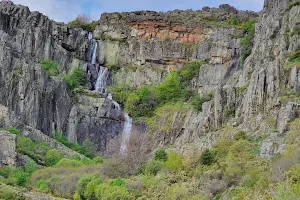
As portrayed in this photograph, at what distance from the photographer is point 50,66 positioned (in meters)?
97.6

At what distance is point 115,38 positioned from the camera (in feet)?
363

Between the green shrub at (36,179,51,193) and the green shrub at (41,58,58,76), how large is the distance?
3532 cm

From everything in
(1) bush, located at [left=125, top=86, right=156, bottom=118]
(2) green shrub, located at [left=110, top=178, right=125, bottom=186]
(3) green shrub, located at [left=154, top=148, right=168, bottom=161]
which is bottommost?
(2) green shrub, located at [left=110, top=178, right=125, bottom=186]

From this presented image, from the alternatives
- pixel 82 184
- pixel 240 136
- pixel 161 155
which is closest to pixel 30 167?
pixel 82 184

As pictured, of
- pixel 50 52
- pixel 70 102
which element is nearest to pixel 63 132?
pixel 70 102

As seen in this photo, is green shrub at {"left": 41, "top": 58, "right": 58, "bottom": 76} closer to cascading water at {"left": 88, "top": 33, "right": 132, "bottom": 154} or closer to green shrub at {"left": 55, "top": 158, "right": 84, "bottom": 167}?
cascading water at {"left": 88, "top": 33, "right": 132, "bottom": 154}

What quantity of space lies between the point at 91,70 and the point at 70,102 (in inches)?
548

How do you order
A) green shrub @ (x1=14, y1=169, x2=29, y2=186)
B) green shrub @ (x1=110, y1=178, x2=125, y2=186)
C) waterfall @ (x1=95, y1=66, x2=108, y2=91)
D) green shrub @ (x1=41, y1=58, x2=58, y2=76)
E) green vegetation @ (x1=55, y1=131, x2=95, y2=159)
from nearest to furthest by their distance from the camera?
green shrub @ (x1=110, y1=178, x2=125, y2=186) → green shrub @ (x1=14, y1=169, x2=29, y2=186) → green vegetation @ (x1=55, y1=131, x2=95, y2=159) → green shrub @ (x1=41, y1=58, x2=58, y2=76) → waterfall @ (x1=95, y1=66, x2=108, y2=91)

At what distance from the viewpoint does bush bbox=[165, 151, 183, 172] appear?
207ft

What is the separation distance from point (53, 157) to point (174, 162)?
16.6 meters

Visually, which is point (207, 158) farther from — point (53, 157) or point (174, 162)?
point (53, 157)

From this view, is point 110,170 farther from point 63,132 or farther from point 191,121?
point 63,132

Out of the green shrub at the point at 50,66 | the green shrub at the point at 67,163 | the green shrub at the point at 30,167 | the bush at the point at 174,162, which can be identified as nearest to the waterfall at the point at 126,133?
the green shrub at the point at 50,66

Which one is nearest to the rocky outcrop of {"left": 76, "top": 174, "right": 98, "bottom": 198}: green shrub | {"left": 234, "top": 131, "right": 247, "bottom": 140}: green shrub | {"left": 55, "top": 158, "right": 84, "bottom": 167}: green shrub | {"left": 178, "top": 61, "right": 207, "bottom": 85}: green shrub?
{"left": 178, "top": 61, "right": 207, "bottom": 85}: green shrub
